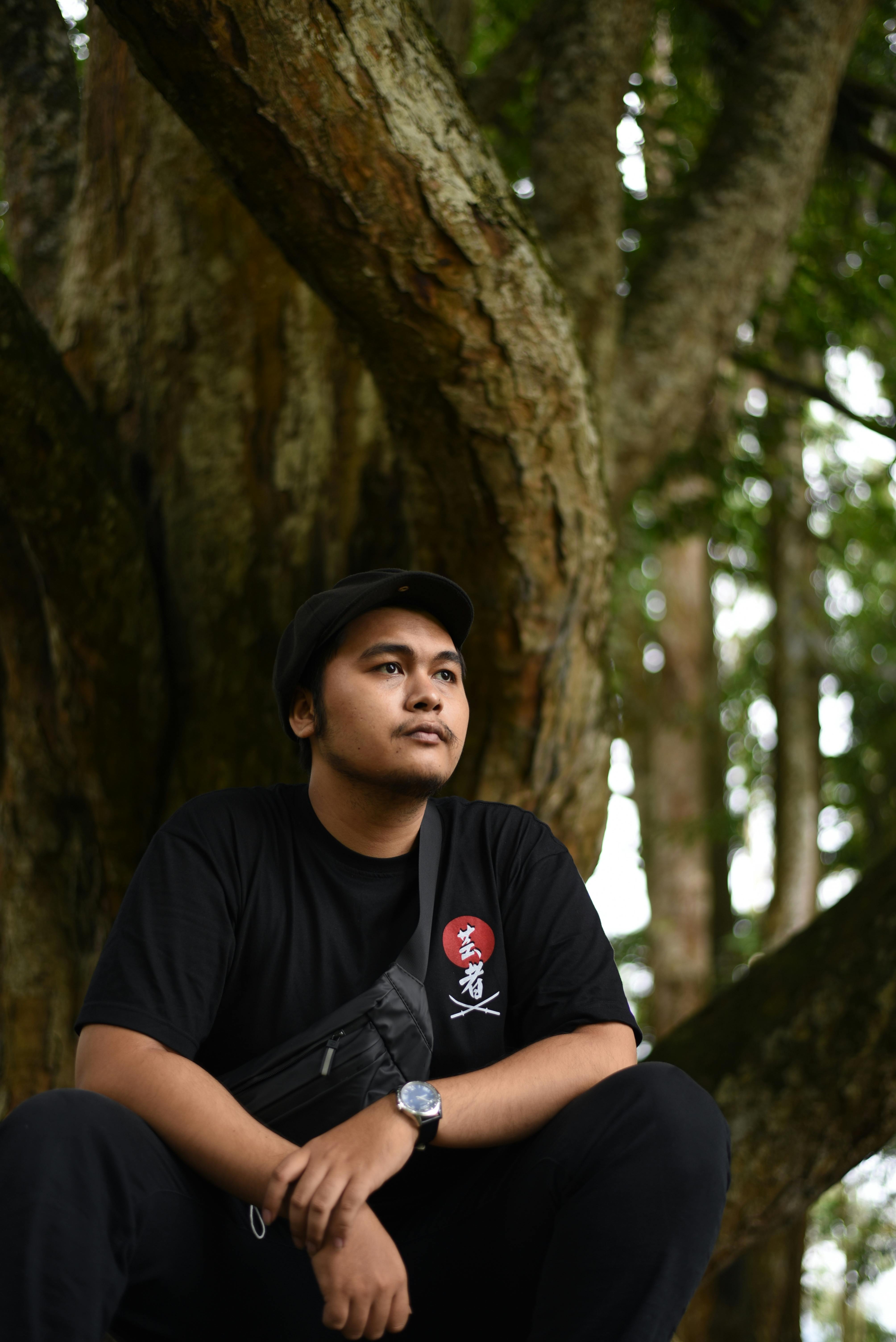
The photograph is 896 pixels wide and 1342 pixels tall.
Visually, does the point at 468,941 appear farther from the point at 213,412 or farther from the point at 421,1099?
the point at 213,412

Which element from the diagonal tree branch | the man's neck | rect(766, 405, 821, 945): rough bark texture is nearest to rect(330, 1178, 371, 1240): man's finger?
the man's neck

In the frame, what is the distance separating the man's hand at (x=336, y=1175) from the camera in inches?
75.2

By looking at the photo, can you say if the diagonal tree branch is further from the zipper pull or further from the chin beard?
the zipper pull

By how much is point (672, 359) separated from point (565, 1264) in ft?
11.1

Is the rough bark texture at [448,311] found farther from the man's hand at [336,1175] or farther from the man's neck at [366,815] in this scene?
the man's hand at [336,1175]

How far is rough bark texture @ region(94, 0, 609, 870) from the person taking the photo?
2580mm

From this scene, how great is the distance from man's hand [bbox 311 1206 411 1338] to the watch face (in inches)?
8.0

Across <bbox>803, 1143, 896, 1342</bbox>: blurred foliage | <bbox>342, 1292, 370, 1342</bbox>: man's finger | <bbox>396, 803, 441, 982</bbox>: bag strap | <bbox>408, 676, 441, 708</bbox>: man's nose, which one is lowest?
<bbox>803, 1143, 896, 1342</bbox>: blurred foliage

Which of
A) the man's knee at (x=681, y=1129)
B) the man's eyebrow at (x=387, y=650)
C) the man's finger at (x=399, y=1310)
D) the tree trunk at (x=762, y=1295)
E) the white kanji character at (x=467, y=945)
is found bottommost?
the tree trunk at (x=762, y=1295)

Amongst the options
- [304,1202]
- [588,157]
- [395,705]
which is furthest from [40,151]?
[304,1202]

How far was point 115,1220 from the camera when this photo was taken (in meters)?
1.89

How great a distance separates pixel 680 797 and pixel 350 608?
9.78 meters

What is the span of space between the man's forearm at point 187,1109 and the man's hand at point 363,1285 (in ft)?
0.53

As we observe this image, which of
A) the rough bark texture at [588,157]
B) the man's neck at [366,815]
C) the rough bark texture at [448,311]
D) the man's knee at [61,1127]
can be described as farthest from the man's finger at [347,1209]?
the rough bark texture at [588,157]
